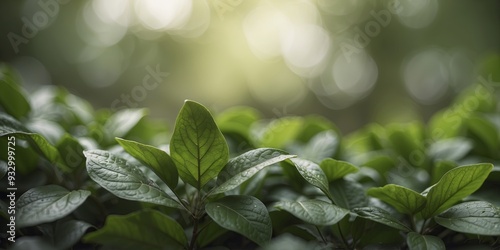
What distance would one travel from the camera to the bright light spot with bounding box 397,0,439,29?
14.4ft

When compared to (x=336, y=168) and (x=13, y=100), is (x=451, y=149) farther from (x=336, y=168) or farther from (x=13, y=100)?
(x=13, y=100)

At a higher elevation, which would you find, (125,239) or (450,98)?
(125,239)

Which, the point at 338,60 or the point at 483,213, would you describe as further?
the point at 338,60

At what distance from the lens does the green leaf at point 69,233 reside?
0.53m

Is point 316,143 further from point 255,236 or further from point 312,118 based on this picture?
point 255,236

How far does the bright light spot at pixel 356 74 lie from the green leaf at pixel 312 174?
12.9 ft

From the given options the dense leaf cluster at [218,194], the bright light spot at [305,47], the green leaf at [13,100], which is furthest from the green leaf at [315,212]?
the bright light spot at [305,47]

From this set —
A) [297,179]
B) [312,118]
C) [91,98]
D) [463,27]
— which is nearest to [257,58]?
[91,98]

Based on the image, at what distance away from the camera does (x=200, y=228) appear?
597 mm

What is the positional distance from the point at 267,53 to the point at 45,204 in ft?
13.0

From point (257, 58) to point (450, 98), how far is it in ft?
7.32

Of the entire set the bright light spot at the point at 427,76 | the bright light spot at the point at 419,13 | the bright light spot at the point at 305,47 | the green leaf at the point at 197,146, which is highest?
the bright light spot at the point at 419,13

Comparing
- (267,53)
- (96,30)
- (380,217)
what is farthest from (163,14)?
(380,217)

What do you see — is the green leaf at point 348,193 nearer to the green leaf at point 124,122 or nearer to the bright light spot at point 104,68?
the green leaf at point 124,122
